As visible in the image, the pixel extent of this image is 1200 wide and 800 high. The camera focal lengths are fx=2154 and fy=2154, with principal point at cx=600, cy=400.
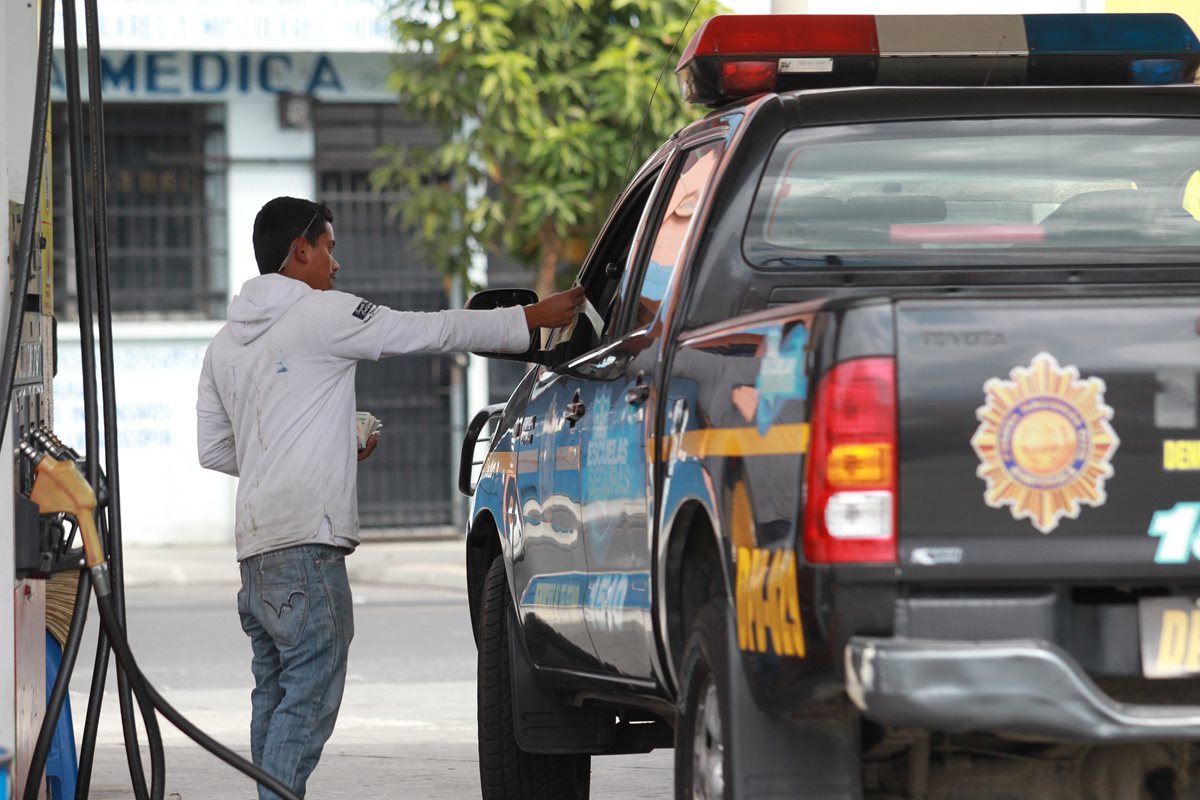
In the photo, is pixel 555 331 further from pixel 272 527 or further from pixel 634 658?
pixel 634 658

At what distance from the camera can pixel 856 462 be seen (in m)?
3.62

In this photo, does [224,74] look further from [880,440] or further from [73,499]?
[880,440]

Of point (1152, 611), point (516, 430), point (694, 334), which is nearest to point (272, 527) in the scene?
point (516, 430)

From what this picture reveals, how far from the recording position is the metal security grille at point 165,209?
1900 centimetres

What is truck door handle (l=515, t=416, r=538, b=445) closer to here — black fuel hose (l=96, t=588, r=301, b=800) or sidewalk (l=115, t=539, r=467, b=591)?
black fuel hose (l=96, t=588, r=301, b=800)

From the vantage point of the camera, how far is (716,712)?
164 inches

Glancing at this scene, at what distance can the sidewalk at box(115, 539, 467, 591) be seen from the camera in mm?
16219

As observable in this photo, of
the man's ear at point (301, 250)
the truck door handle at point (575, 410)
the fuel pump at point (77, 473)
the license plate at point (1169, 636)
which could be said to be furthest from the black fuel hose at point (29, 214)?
the license plate at point (1169, 636)

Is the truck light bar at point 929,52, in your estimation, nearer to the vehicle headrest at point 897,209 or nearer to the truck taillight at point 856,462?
the vehicle headrest at point 897,209

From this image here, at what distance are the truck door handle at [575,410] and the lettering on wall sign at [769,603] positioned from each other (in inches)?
60.1

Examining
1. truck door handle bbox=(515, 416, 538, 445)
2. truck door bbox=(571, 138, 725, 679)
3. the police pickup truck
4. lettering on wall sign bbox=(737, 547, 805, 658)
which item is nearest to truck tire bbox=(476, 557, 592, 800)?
the police pickup truck

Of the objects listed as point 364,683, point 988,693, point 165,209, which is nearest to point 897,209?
point 988,693

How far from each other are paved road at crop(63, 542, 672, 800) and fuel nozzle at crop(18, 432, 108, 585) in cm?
235

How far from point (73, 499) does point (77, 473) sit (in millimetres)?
89
